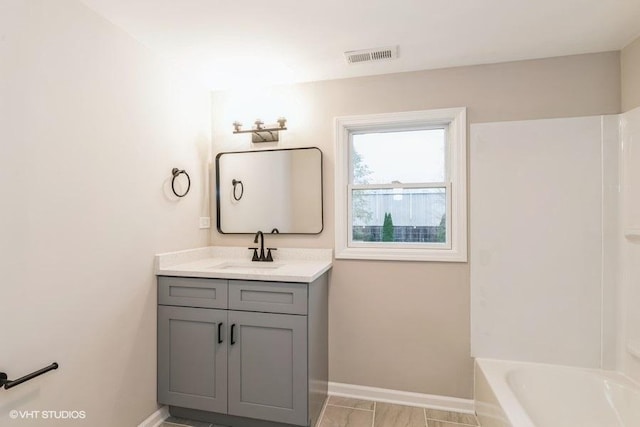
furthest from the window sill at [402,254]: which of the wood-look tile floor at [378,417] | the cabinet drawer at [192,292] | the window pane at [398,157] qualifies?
the wood-look tile floor at [378,417]

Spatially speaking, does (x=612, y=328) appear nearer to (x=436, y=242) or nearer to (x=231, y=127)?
(x=436, y=242)

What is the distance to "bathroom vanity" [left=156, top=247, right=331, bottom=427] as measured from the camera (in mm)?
1849

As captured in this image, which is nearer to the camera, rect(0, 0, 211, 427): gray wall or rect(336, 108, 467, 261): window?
rect(0, 0, 211, 427): gray wall

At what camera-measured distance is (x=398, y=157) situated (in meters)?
2.42

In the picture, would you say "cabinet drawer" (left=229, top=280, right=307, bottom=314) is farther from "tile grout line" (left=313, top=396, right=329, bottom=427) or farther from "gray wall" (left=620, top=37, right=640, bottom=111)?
"gray wall" (left=620, top=37, right=640, bottom=111)

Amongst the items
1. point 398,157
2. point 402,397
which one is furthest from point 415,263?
point 402,397

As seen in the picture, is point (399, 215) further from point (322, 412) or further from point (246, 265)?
point (322, 412)

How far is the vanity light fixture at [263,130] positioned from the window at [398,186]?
17.6 inches

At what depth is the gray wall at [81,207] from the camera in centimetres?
128

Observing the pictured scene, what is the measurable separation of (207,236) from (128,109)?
45.2 inches

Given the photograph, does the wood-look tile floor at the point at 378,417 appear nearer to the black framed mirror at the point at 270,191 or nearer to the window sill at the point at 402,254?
the window sill at the point at 402,254

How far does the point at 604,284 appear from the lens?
6.53 feet

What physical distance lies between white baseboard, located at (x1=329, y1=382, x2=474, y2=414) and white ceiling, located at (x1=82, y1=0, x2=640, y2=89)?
2.35 meters

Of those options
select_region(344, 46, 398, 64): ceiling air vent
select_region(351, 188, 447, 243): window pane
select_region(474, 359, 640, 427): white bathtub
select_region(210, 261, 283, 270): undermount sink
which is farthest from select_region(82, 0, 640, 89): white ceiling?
select_region(474, 359, 640, 427): white bathtub
